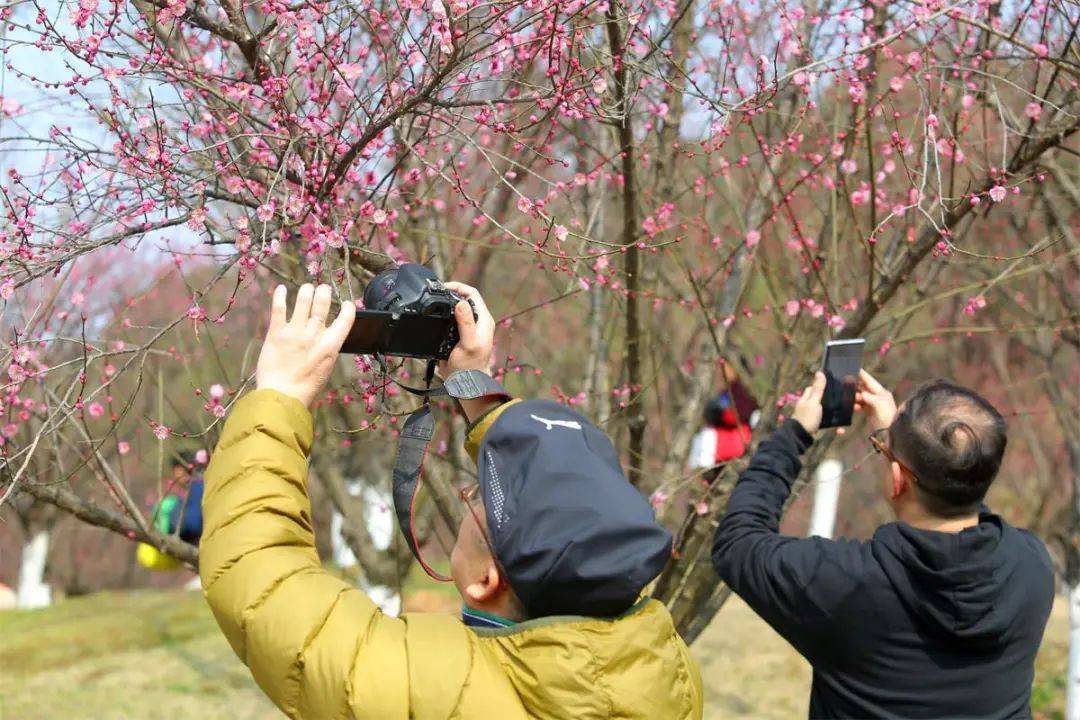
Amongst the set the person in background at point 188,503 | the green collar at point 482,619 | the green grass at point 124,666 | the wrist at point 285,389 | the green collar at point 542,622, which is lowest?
the green grass at point 124,666

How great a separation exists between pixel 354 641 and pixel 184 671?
8080 millimetres

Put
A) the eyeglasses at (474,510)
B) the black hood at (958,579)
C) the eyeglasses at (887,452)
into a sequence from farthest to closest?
the eyeglasses at (887,452) → the black hood at (958,579) → the eyeglasses at (474,510)

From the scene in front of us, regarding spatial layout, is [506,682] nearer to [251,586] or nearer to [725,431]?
[251,586]

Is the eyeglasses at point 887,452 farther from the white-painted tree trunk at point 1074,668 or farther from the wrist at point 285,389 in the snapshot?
the white-painted tree trunk at point 1074,668

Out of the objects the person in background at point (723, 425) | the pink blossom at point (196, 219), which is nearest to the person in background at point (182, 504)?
the pink blossom at point (196, 219)

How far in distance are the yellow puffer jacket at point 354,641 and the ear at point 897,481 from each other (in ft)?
2.76

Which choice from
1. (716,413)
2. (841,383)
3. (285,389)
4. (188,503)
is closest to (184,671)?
(188,503)

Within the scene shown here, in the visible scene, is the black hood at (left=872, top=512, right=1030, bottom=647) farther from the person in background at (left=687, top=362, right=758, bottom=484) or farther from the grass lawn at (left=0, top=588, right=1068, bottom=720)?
the grass lawn at (left=0, top=588, right=1068, bottom=720)

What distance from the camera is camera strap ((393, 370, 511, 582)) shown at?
5.80ft

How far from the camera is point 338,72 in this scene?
2482mm

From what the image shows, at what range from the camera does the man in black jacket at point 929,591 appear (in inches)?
79.0

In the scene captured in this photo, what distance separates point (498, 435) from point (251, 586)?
38cm

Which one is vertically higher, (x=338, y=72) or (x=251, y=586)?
(x=338, y=72)

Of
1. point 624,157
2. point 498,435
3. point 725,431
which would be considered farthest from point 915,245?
point 725,431
